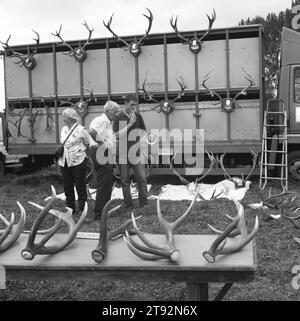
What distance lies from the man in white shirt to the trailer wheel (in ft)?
15.0

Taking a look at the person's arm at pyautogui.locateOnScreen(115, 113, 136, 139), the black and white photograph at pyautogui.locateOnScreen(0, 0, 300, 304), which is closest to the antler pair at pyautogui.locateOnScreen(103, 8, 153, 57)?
the black and white photograph at pyautogui.locateOnScreen(0, 0, 300, 304)

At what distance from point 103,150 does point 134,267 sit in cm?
410

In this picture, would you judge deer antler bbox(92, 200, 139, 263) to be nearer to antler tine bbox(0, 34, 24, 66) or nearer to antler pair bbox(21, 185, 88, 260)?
antler pair bbox(21, 185, 88, 260)

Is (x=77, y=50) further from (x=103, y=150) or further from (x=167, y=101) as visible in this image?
(x=103, y=150)

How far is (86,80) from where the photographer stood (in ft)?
34.7

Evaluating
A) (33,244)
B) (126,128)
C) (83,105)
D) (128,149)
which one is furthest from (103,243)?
(83,105)

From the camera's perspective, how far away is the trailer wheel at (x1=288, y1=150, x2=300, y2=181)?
10.0 m

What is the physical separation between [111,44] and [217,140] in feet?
9.43

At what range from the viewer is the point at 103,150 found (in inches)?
265

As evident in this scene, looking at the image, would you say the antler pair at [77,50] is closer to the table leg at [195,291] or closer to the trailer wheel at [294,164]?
the trailer wheel at [294,164]
